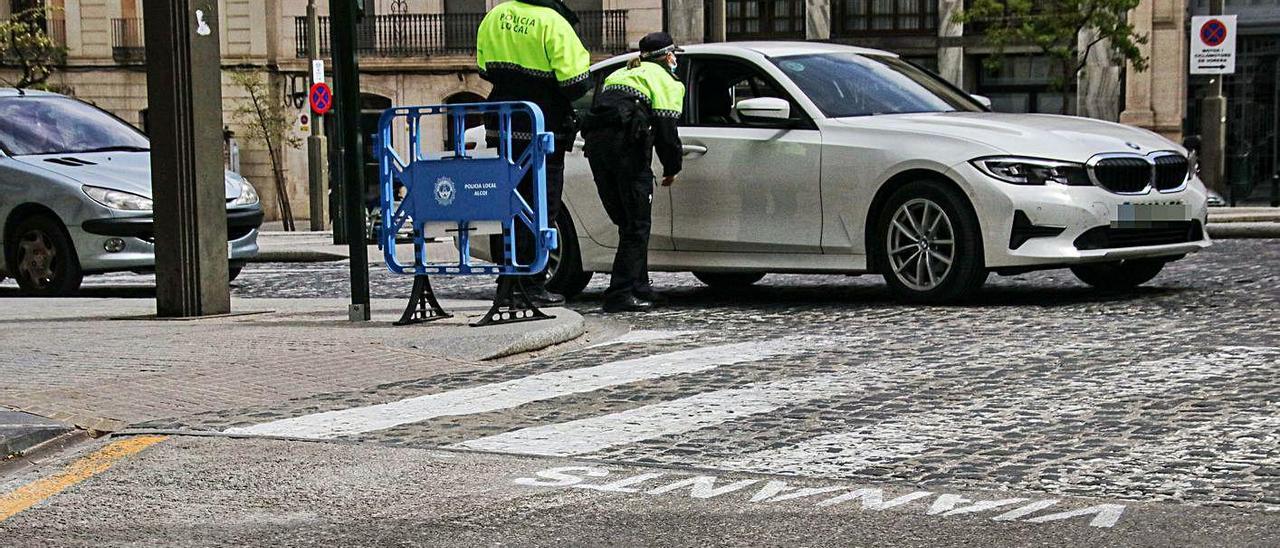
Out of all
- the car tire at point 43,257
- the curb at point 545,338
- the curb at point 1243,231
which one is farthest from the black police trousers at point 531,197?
the curb at point 1243,231

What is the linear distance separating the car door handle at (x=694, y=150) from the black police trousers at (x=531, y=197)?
0.85 m

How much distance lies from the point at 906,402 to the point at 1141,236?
13.2 feet

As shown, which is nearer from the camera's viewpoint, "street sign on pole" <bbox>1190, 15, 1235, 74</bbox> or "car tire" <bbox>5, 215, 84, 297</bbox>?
"car tire" <bbox>5, 215, 84, 297</bbox>

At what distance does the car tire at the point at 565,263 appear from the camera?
A: 38.4ft

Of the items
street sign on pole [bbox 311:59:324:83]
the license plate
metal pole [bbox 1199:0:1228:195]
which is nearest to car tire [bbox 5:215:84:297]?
the license plate

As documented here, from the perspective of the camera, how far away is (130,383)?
23.6 ft

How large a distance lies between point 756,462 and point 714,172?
553 centimetres

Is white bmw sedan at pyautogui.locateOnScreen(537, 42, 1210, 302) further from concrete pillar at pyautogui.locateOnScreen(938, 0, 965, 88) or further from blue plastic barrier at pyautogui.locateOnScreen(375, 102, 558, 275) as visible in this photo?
concrete pillar at pyautogui.locateOnScreen(938, 0, 965, 88)

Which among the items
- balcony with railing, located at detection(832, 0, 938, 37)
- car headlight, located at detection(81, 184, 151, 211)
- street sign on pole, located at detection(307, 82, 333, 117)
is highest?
balcony with railing, located at detection(832, 0, 938, 37)

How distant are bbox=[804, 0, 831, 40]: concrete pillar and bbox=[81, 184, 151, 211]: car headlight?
97.4ft

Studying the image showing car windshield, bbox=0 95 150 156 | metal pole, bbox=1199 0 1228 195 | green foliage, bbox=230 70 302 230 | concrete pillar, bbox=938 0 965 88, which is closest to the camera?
car windshield, bbox=0 95 150 156

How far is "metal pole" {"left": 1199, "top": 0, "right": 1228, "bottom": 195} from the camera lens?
23.8m

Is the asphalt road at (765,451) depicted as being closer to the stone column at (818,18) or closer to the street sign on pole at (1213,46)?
the street sign on pole at (1213,46)

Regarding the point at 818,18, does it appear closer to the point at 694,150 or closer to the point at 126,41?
the point at 126,41
